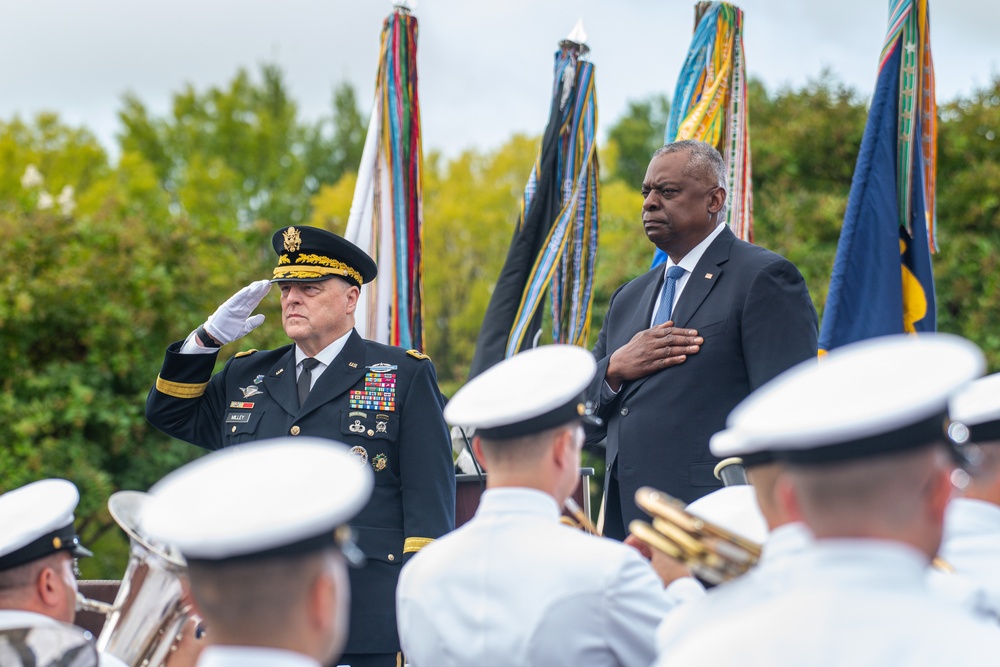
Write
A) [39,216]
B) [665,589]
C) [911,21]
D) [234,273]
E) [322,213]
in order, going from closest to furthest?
1. [665,589]
2. [911,21]
3. [39,216]
4. [234,273]
5. [322,213]

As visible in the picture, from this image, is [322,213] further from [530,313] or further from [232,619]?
[232,619]

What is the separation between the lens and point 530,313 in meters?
6.11

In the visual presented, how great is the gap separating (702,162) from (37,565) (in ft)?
9.27

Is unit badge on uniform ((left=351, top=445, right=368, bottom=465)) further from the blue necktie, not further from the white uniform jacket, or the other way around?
the white uniform jacket

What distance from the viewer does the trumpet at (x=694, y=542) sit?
2.27m

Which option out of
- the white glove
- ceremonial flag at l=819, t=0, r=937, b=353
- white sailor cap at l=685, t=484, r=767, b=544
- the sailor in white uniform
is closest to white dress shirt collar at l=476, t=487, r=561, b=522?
white sailor cap at l=685, t=484, r=767, b=544

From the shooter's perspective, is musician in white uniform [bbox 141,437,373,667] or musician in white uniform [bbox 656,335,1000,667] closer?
musician in white uniform [bbox 656,335,1000,667]

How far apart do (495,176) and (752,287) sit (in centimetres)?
2311

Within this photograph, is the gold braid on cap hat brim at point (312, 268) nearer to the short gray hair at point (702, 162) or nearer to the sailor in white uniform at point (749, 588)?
the short gray hair at point (702, 162)

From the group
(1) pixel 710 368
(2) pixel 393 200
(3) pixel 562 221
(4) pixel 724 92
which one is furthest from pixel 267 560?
(4) pixel 724 92

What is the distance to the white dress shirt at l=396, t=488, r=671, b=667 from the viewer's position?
2.61m

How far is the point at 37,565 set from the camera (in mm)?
2816

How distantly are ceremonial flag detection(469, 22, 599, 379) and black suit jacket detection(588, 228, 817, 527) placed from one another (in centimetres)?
183

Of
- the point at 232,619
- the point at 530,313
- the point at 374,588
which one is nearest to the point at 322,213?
the point at 530,313
